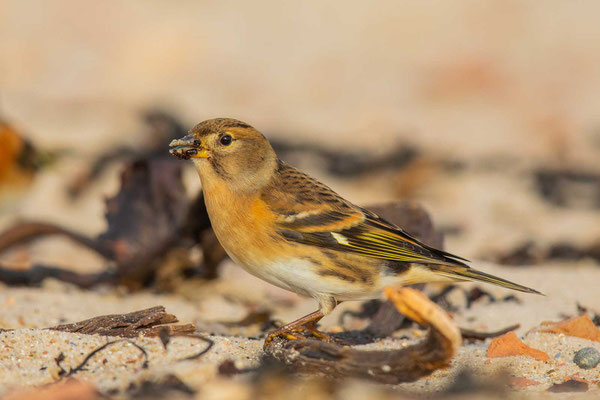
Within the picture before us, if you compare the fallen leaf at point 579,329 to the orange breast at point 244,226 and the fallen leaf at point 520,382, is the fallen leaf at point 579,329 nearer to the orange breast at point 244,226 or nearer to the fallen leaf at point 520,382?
the fallen leaf at point 520,382

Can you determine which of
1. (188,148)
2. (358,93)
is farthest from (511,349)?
(358,93)

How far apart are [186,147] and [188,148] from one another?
13 mm

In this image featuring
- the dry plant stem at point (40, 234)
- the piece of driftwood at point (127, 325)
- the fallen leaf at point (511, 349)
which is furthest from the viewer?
the dry plant stem at point (40, 234)

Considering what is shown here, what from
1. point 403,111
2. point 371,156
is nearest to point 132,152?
point 371,156

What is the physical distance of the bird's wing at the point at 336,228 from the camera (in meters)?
5.00

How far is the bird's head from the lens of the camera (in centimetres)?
514

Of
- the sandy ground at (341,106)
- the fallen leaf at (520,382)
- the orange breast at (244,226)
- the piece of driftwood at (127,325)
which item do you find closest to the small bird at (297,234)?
the orange breast at (244,226)

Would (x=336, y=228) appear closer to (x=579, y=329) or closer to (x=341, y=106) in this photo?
(x=579, y=329)

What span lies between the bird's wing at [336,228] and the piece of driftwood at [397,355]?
1.06m

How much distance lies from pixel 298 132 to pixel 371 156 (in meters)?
0.81

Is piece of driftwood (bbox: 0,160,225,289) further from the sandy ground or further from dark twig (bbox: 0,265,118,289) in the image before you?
the sandy ground

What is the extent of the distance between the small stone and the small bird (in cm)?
49

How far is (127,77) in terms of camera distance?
9.86m

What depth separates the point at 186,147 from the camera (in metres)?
5.12
